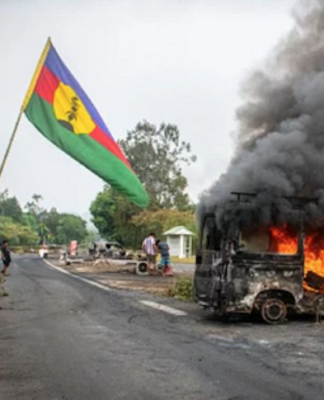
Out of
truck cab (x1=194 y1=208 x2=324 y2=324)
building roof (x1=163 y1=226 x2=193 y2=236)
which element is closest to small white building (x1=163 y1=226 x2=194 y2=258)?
building roof (x1=163 y1=226 x2=193 y2=236)

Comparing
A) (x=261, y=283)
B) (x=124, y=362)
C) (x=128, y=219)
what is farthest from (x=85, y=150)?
(x=128, y=219)

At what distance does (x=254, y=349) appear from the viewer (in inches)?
313

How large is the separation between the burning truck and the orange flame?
0.8 inches

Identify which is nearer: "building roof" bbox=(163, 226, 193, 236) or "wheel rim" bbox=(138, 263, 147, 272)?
"wheel rim" bbox=(138, 263, 147, 272)

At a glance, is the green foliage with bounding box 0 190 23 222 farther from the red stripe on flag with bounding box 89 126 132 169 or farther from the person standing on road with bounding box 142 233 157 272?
the red stripe on flag with bounding box 89 126 132 169

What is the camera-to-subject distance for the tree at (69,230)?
360 feet

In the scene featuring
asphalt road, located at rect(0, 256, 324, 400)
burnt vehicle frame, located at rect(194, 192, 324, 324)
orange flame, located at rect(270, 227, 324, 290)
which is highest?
orange flame, located at rect(270, 227, 324, 290)

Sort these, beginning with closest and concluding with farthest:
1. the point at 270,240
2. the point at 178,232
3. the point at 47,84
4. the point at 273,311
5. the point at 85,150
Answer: the point at 85,150 < the point at 47,84 < the point at 273,311 < the point at 270,240 < the point at 178,232

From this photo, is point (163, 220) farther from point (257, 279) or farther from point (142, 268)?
point (257, 279)

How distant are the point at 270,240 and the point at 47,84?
536cm

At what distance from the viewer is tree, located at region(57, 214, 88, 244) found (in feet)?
360

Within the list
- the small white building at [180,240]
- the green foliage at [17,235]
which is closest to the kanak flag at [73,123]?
the small white building at [180,240]

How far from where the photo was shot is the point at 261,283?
10.2 meters

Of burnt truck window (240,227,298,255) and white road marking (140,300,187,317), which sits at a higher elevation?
burnt truck window (240,227,298,255)
